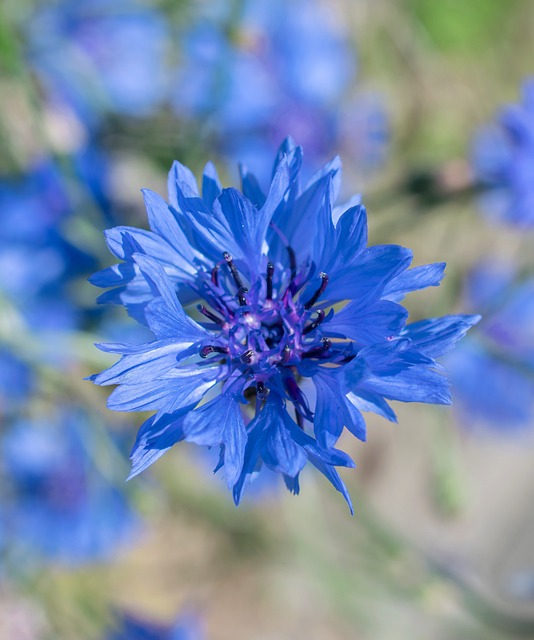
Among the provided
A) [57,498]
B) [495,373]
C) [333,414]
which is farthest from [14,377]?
[495,373]

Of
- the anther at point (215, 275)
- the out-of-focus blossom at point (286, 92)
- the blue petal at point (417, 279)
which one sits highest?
the out-of-focus blossom at point (286, 92)

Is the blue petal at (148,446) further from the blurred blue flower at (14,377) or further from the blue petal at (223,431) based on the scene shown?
the blurred blue flower at (14,377)

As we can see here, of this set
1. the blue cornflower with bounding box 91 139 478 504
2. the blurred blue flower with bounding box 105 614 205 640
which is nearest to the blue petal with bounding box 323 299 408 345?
the blue cornflower with bounding box 91 139 478 504

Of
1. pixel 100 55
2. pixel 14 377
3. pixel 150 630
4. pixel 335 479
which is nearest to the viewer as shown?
pixel 335 479

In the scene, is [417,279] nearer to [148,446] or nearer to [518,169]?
[148,446]

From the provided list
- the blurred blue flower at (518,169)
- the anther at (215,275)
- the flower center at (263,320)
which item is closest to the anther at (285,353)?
the flower center at (263,320)

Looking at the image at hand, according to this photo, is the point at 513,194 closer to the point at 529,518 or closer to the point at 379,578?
the point at 379,578
